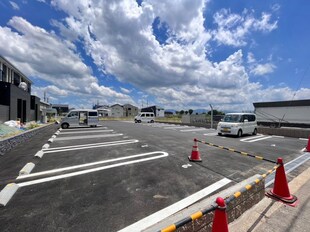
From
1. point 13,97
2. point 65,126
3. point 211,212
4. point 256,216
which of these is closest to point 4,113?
point 13,97

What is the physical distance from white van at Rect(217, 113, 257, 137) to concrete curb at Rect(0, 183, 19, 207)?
40.2 feet

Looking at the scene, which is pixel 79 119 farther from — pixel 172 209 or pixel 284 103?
pixel 284 103

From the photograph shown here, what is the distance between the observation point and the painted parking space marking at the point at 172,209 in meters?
2.46

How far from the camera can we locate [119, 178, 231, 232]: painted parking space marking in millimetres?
2461

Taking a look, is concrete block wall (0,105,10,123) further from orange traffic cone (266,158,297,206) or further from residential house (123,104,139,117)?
residential house (123,104,139,117)

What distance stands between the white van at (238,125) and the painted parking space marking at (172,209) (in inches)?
364

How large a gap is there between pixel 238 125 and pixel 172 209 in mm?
11145

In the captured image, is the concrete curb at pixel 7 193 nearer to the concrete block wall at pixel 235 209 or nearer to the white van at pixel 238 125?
the concrete block wall at pixel 235 209

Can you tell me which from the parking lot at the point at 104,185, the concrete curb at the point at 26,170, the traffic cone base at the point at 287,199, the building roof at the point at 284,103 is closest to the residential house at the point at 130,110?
the building roof at the point at 284,103

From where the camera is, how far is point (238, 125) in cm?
1241

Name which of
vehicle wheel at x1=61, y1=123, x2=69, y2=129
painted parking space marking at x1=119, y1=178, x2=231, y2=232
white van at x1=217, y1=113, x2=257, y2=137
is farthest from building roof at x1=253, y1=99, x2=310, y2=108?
vehicle wheel at x1=61, y1=123, x2=69, y2=129

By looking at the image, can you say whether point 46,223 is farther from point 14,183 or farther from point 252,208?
point 252,208

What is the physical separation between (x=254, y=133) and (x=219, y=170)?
1130 centimetres

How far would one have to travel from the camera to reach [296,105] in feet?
70.0
